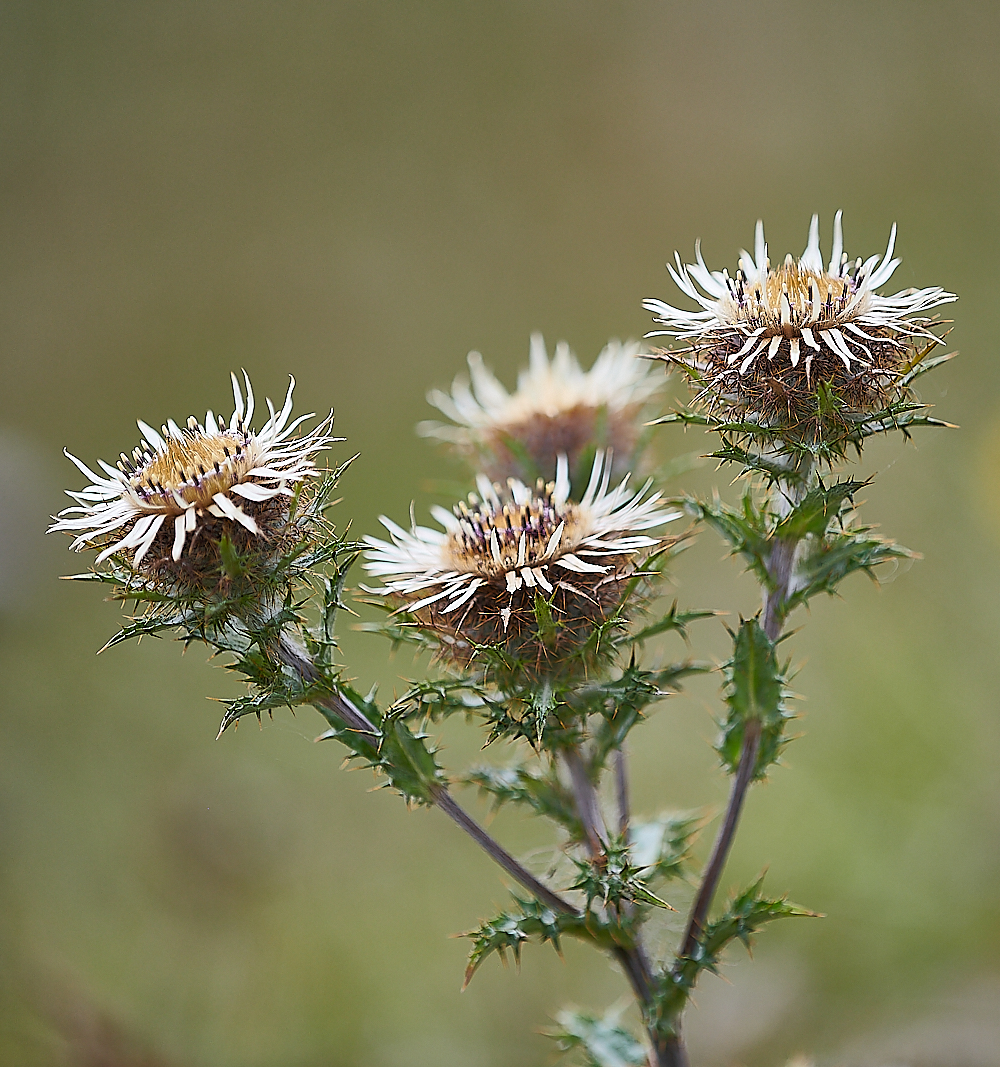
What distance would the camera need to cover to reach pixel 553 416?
3.62 metres

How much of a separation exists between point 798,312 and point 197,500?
5.17 feet

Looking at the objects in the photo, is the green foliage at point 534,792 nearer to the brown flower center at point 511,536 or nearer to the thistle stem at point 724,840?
the thistle stem at point 724,840

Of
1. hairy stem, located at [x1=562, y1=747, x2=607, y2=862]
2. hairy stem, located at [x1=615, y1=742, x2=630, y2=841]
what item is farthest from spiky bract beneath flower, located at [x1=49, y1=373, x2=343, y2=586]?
hairy stem, located at [x1=615, y1=742, x2=630, y2=841]

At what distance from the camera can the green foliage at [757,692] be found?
2.48 meters

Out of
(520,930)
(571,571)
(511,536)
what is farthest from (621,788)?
(511,536)

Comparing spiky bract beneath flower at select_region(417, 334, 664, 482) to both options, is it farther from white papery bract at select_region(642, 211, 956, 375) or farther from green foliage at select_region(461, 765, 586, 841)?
green foliage at select_region(461, 765, 586, 841)

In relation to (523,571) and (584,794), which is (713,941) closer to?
(584,794)

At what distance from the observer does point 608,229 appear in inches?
494

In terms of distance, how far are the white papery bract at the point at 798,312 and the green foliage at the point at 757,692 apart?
28.2 inches

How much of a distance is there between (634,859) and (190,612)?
163 centimetres

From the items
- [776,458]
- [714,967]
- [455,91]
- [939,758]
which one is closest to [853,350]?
[776,458]

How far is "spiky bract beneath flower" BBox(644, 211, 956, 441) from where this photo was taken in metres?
2.29

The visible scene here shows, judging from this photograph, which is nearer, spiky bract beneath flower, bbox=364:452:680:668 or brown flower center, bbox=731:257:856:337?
brown flower center, bbox=731:257:856:337

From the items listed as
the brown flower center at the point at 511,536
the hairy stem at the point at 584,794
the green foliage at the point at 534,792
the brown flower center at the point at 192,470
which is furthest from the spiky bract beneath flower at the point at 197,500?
the hairy stem at the point at 584,794
